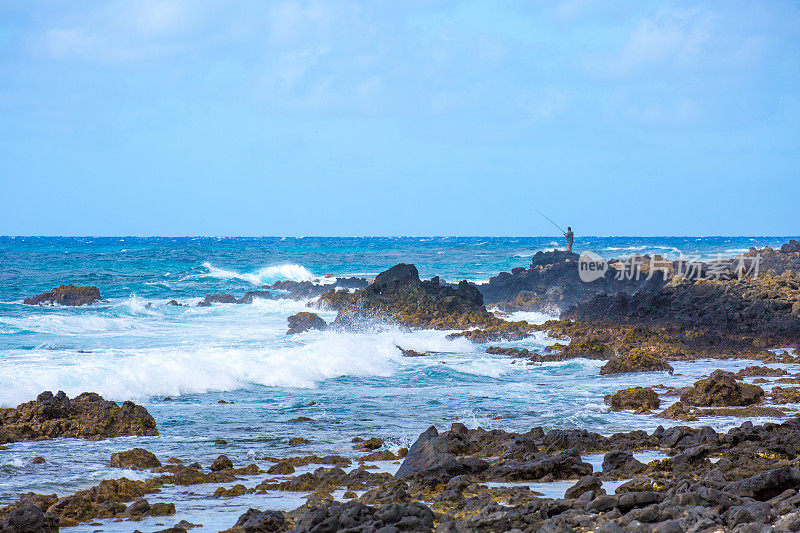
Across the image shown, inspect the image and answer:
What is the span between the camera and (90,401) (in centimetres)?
938

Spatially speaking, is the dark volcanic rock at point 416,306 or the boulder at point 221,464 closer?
the boulder at point 221,464

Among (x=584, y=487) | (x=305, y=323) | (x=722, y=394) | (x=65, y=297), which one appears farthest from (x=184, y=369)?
(x=65, y=297)

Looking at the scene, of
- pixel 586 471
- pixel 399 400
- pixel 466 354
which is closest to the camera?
pixel 586 471

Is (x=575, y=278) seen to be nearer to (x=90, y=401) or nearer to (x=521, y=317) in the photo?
(x=521, y=317)

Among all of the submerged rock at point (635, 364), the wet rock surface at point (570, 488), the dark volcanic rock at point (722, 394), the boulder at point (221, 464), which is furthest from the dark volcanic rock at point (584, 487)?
the submerged rock at point (635, 364)

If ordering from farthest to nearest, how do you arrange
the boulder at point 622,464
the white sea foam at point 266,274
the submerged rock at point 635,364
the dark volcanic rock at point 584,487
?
the white sea foam at point 266,274
the submerged rock at point 635,364
the boulder at point 622,464
the dark volcanic rock at point 584,487

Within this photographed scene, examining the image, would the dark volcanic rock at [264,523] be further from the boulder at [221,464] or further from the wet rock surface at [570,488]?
the boulder at [221,464]

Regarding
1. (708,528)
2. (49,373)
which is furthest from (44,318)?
(708,528)

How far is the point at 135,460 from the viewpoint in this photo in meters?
7.32

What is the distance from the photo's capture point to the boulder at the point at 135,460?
287 inches

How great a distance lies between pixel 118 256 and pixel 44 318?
1487 inches

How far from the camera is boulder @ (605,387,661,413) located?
10.3 meters

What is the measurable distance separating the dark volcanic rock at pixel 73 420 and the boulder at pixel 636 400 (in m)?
6.44

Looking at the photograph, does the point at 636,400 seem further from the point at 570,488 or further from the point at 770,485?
the point at 770,485
